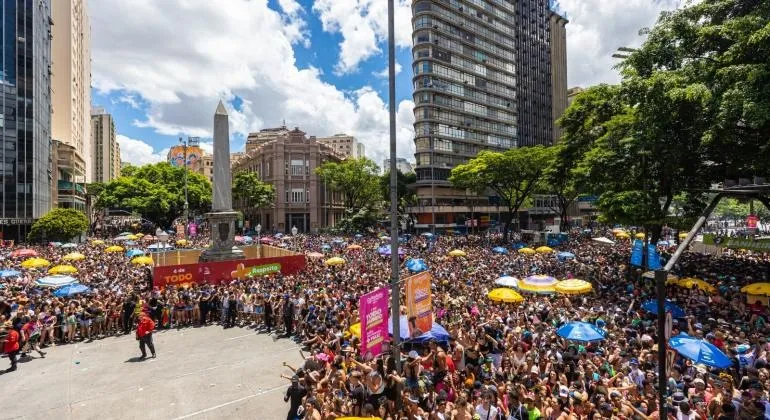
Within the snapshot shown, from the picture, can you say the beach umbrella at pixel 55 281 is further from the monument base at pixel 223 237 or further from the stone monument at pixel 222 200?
the stone monument at pixel 222 200

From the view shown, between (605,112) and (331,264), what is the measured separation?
67.8 ft

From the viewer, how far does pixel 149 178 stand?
65250mm

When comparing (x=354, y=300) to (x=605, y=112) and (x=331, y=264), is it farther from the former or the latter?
(x=605, y=112)

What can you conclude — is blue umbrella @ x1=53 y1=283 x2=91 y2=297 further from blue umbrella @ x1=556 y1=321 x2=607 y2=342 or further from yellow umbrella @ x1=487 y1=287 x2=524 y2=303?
blue umbrella @ x1=556 y1=321 x2=607 y2=342

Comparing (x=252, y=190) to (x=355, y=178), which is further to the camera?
(x=355, y=178)

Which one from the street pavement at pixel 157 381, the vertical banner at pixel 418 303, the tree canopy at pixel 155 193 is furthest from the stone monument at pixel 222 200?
the tree canopy at pixel 155 193

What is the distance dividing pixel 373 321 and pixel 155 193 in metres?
57.8

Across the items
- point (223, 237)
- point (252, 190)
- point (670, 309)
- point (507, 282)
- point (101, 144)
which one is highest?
point (101, 144)

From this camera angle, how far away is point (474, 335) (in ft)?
34.1

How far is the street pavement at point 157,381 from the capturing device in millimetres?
9414

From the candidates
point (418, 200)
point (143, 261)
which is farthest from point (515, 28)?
point (143, 261)

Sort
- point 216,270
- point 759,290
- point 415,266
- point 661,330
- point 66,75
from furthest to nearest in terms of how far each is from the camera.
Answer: point 66,75 → point 415,266 → point 216,270 → point 759,290 → point 661,330

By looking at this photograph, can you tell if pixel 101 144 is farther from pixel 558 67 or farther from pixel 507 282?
pixel 507 282

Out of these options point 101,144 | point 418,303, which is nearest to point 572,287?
point 418,303
